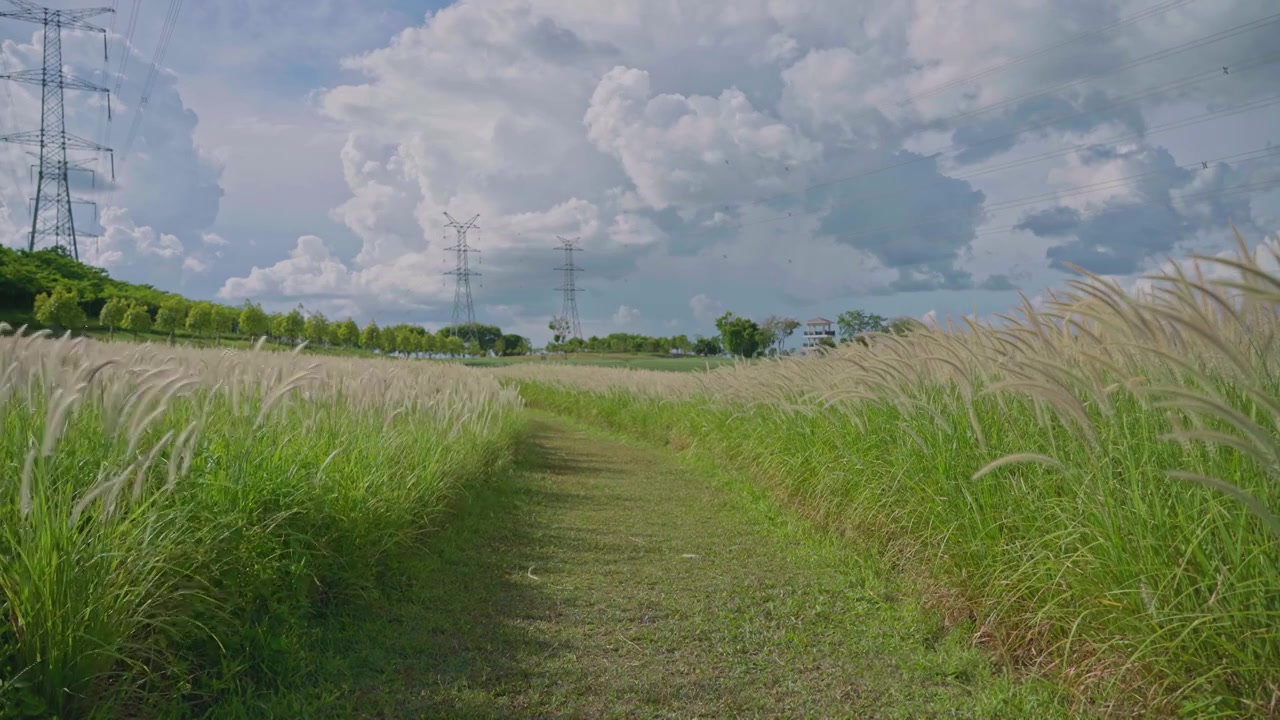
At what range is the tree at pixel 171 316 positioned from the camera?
36688 mm

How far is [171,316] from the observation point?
37.0 meters

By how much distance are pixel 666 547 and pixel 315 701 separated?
10.1 ft

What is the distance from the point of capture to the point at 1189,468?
8.78ft

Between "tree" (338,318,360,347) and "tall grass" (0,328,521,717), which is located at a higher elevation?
"tree" (338,318,360,347)

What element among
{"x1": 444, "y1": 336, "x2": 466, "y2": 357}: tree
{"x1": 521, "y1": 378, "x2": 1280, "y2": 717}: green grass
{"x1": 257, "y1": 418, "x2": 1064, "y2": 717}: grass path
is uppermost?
{"x1": 444, "y1": 336, "x2": 466, "y2": 357}: tree

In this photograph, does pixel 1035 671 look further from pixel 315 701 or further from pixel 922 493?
pixel 315 701

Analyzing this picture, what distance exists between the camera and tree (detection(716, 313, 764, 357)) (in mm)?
43250

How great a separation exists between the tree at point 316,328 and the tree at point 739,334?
2530 centimetres

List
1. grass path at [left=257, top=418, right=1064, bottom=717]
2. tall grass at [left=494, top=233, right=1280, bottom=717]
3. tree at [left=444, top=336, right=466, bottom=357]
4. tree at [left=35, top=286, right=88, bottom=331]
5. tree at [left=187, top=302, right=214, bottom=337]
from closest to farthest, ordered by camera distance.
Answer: tall grass at [left=494, top=233, right=1280, bottom=717] < grass path at [left=257, top=418, right=1064, bottom=717] < tree at [left=35, top=286, right=88, bottom=331] < tree at [left=187, top=302, right=214, bottom=337] < tree at [left=444, top=336, right=466, bottom=357]

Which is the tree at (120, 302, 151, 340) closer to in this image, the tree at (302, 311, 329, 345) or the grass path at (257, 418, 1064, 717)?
the tree at (302, 311, 329, 345)

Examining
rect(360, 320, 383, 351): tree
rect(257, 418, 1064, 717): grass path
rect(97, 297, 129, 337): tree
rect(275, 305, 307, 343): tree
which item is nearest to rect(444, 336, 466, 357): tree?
rect(360, 320, 383, 351): tree

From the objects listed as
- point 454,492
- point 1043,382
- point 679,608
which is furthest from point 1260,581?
point 454,492

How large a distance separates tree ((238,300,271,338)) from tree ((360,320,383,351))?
41.8ft

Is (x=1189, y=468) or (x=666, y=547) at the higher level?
(x=1189, y=468)
